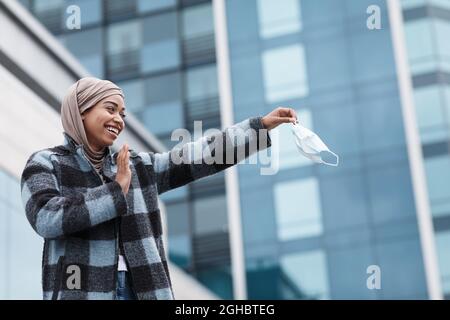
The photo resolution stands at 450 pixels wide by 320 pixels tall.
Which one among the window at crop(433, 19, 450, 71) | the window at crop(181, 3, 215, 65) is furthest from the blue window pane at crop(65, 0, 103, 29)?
the window at crop(433, 19, 450, 71)

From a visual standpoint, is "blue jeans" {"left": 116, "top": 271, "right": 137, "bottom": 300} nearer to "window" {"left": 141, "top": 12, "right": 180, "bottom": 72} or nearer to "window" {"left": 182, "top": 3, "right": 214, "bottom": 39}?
"window" {"left": 182, "top": 3, "right": 214, "bottom": 39}

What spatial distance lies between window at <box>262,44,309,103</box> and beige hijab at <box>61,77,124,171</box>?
87.5 feet

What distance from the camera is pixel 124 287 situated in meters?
3.62

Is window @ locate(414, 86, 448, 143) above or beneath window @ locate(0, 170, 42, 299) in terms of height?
above

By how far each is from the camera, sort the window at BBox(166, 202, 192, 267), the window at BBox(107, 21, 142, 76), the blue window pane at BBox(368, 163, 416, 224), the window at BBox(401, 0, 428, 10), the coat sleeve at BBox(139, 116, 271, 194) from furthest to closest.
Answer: the window at BBox(107, 21, 142, 76)
the window at BBox(166, 202, 192, 267)
the window at BBox(401, 0, 428, 10)
the blue window pane at BBox(368, 163, 416, 224)
the coat sleeve at BBox(139, 116, 271, 194)

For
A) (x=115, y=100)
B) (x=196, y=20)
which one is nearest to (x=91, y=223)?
(x=115, y=100)

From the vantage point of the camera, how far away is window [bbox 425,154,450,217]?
90.8 ft

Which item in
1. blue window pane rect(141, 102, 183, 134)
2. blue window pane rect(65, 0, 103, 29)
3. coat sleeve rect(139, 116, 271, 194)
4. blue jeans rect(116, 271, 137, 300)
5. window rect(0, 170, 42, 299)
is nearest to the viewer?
blue jeans rect(116, 271, 137, 300)

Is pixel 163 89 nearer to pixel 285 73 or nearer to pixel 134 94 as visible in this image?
pixel 134 94

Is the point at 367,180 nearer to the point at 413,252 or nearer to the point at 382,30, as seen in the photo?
the point at 413,252

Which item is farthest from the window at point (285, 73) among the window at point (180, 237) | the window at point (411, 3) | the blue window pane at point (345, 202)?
the window at point (180, 237)

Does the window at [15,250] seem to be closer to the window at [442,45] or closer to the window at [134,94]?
the window at [442,45]

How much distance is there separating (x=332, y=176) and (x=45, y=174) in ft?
83.9

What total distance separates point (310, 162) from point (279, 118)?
2588 centimetres
